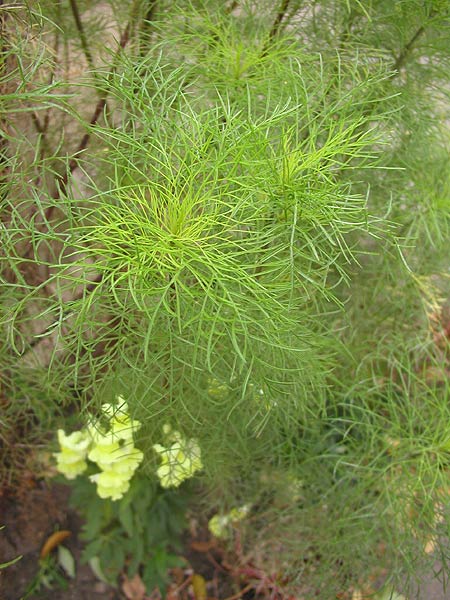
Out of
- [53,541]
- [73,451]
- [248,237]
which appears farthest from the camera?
[53,541]

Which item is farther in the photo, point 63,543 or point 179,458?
point 63,543

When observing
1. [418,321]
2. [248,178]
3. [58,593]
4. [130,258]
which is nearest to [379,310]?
[418,321]

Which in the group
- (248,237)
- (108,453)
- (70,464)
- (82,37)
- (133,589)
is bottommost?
(133,589)

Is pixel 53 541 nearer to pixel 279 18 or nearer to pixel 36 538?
pixel 36 538

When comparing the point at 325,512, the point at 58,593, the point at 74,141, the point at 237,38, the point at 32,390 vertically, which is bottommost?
the point at 58,593

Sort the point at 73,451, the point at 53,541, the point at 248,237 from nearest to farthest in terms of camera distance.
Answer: the point at 248,237 < the point at 73,451 < the point at 53,541

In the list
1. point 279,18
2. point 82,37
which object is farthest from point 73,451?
point 279,18

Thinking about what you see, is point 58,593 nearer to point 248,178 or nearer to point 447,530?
point 447,530
